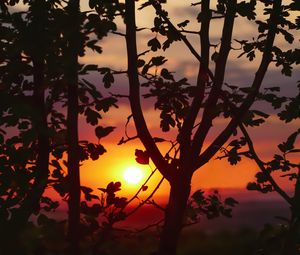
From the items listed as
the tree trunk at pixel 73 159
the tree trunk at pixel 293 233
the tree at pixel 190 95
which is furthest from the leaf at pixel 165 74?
the tree trunk at pixel 293 233

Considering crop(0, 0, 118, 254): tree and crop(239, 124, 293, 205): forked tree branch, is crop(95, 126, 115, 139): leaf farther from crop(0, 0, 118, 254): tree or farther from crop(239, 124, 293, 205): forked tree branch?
crop(239, 124, 293, 205): forked tree branch

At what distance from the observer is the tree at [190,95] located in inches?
303

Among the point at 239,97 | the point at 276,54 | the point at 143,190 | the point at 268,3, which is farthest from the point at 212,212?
the point at 268,3

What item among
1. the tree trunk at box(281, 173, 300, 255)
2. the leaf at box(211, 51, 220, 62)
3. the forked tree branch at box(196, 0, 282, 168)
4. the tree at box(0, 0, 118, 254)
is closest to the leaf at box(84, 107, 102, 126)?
the tree at box(0, 0, 118, 254)

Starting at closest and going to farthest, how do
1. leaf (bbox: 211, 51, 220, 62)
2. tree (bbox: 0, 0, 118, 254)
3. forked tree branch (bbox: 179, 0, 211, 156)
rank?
tree (bbox: 0, 0, 118, 254), forked tree branch (bbox: 179, 0, 211, 156), leaf (bbox: 211, 51, 220, 62)

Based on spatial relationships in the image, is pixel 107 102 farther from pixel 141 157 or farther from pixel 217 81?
pixel 217 81

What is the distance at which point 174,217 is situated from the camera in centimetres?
775

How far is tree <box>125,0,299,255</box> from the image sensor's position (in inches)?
303

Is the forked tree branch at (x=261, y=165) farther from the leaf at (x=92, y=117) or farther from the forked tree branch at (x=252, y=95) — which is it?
the leaf at (x=92, y=117)

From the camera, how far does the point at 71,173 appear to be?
6.75 m

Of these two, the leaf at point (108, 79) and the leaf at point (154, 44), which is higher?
the leaf at point (154, 44)

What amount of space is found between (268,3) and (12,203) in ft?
15.3

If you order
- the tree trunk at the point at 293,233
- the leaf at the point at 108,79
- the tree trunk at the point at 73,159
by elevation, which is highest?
the leaf at the point at 108,79

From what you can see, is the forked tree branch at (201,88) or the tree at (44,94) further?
the forked tree branch at (201,88)
